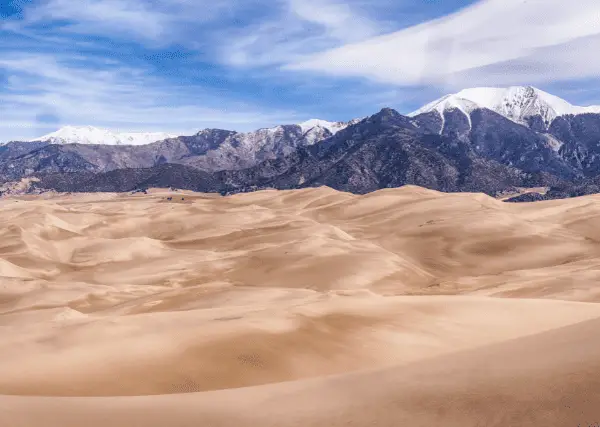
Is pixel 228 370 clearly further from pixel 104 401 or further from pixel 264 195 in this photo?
pixel 264 195

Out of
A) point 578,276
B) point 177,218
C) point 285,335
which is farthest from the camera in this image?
point 177,218

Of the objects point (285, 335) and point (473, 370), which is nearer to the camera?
point (473, 370)

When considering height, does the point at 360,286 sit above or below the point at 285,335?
below

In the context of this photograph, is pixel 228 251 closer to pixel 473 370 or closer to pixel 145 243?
pixel 145 243

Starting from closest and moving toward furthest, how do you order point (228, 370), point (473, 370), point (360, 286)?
point (473, 370) < point (228, 370) < point (360, 286)

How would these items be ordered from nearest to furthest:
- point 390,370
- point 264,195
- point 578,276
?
point 390,370, point 578,276, point 264,195

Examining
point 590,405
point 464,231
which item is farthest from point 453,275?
point 590,405

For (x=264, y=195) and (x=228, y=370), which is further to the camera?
(x=264, y=195)

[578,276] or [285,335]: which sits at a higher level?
[285,335]

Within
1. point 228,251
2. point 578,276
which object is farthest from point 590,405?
point 228,251
